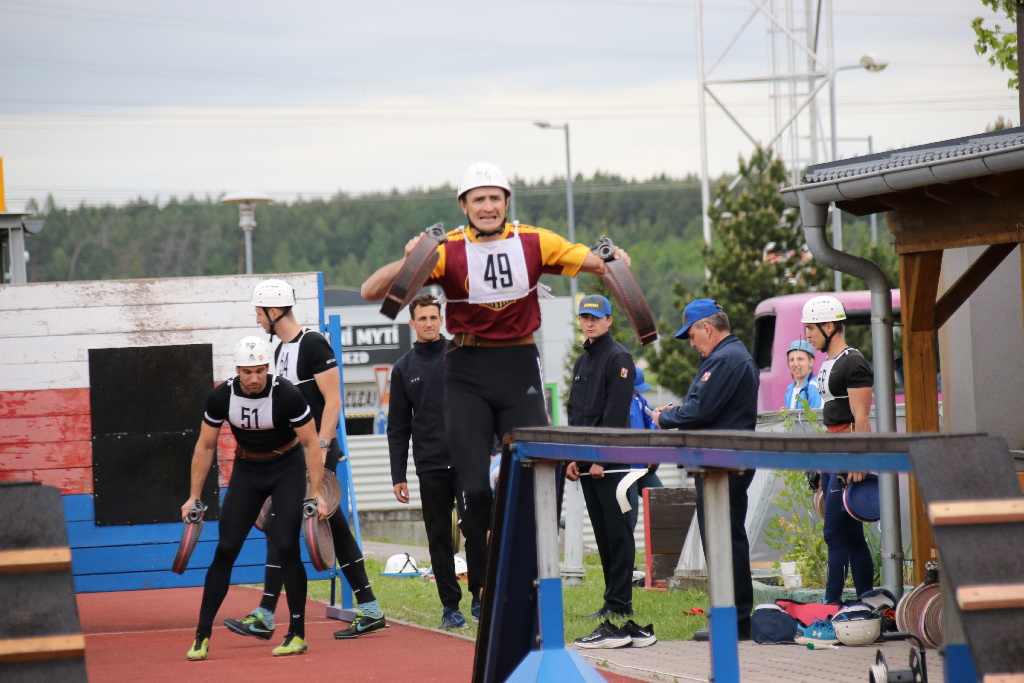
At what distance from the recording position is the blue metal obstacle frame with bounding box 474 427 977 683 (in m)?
3.65

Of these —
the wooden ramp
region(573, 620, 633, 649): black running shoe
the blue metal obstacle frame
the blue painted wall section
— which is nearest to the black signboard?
the blue painted wall section

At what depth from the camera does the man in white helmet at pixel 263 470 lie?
7836 millimetres

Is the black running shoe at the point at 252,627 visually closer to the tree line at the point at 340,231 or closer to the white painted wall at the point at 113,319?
the white painted wall at the point at 113,319

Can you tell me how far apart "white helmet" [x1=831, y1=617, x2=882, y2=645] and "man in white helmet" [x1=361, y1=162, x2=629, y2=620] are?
2.36m

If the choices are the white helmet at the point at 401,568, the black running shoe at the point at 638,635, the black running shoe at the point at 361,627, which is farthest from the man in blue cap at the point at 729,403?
the white helmet at the point at 401,568

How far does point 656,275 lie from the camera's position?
107 metres

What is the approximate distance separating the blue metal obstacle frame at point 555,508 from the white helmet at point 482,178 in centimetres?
144

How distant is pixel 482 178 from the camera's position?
6.24 metres

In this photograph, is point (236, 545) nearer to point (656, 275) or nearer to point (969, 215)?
point (969, 215)

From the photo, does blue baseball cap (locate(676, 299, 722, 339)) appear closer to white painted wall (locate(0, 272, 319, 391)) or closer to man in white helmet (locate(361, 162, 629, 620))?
man in white helmet (locate(361, 162, 629, 620))

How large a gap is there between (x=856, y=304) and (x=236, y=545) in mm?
14253

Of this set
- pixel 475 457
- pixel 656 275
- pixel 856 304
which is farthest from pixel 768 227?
pixel 656 275

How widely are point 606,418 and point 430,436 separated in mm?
1330

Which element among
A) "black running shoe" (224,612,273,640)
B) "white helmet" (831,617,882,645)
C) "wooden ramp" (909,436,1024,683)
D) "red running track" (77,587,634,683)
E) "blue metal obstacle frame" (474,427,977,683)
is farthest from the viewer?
"black running shoe" (224,612,273,640)
